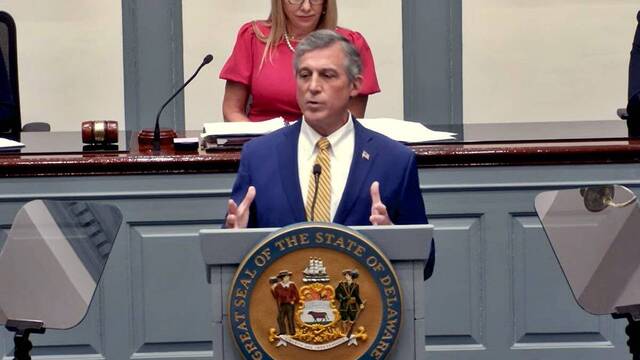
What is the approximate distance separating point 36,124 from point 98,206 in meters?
3.02

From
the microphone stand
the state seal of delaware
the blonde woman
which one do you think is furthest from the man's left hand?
the blonde woman

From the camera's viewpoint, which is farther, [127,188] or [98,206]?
[127,188]

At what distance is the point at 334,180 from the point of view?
11.6ft

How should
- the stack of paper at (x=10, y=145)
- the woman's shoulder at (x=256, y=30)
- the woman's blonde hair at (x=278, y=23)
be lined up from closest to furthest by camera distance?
1. the stack of paper at (x=10, y=145)
2. the woman's blonde hair at (x=278, y=23)
3. the woman's shoulder at (x=256, y=30)

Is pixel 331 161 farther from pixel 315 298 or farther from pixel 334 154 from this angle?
pixel 315 298

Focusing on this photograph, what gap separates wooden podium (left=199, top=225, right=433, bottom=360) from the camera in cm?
284

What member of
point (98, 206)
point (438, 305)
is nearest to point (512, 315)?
point (438, 305)

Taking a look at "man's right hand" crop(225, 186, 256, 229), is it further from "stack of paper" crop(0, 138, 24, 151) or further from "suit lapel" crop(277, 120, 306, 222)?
"stack of paper" crop(0, 138, 24, 151)

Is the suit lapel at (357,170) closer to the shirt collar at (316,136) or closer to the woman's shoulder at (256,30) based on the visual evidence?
the shirt collar at (316,136)

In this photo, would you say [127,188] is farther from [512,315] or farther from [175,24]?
[175,24]

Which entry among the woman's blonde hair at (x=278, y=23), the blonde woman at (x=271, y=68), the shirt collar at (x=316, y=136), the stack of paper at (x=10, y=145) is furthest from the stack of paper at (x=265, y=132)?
the shirt collar at (x=316, y=136)

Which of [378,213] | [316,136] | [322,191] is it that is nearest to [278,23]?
[316,136]

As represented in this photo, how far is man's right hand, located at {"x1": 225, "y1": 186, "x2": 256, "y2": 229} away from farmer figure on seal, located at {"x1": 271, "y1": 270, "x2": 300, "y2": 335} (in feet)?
1.68

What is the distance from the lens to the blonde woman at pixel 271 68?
5148 millimetres
